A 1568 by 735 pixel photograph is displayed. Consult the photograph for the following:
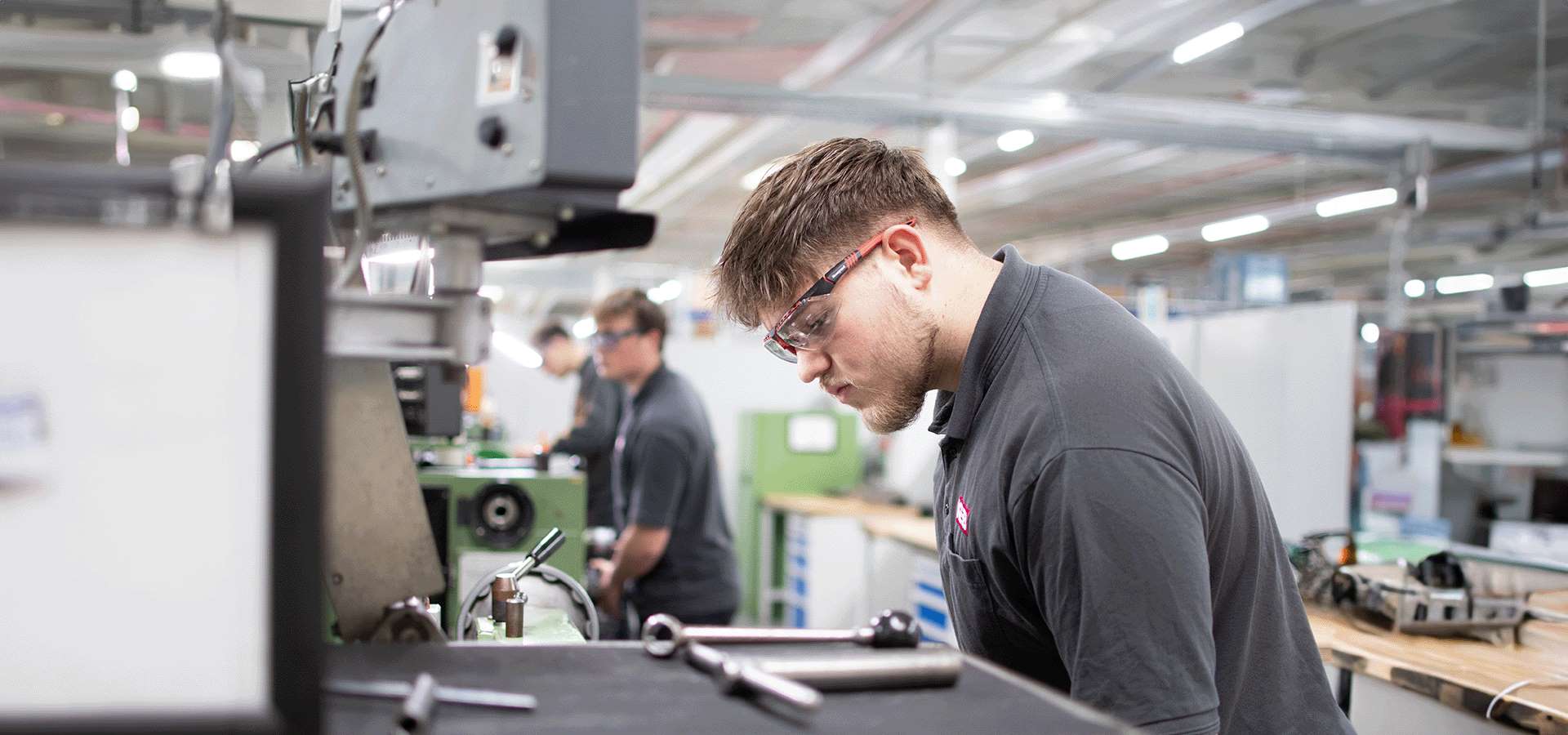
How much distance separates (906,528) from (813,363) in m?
3.32

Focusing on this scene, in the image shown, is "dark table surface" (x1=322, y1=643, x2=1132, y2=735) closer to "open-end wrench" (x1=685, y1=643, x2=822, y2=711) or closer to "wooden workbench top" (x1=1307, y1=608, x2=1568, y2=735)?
"open-end wrench" (x1=685, y1=643, x2=822, y2=711)

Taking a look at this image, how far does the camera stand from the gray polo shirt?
90 cm

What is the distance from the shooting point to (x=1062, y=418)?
0.97m

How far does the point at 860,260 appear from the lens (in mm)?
1201

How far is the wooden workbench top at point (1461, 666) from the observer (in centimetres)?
175

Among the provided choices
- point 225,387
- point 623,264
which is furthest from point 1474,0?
point 623,264

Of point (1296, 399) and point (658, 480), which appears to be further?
point (1296, 399)

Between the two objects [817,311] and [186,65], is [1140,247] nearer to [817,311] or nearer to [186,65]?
[186,65]

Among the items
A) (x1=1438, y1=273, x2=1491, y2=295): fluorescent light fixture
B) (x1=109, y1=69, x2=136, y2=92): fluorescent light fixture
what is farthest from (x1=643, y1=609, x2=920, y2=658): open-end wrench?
(x1=1438, y1=273, x2=1491, y2=295): fluorescent light fixture

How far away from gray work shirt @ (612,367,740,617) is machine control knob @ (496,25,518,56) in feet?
8.29

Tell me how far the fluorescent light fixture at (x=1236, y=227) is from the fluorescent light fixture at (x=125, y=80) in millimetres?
6394

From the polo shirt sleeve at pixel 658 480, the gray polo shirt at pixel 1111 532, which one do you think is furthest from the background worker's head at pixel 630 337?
the gray polo shirt at pixel 1111 532

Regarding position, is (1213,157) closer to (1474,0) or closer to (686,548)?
(1474,0)

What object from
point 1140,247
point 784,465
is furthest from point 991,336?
point 1140,247
